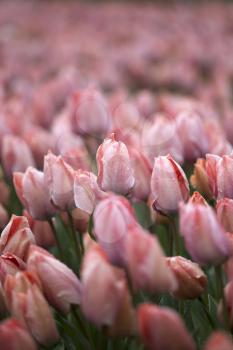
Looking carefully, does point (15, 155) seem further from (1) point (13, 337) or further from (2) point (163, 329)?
(2) point (163, 329)

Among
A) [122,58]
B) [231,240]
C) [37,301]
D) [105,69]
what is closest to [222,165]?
[231,240]

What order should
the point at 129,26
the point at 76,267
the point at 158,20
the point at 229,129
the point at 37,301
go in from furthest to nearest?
the point at 158,20
the point at 129,26
the point at 229,129
the point at 76,267
the point at 37,301

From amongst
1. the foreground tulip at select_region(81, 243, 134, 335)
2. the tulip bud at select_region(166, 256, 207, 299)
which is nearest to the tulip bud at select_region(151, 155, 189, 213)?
the tulip bud at select_region(166, 256, 207, 299)

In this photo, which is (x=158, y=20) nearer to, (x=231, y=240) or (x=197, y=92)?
(x=197, y=92)

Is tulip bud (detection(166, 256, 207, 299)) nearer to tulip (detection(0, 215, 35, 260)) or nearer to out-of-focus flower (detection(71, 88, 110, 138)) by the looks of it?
tulip (detection(0, 215, 35, 260))

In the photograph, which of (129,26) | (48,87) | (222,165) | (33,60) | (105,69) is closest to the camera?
(222,165)

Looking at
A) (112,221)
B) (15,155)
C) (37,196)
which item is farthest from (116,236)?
(15,155)

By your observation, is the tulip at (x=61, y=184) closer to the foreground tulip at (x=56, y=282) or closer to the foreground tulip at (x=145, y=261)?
the foreground tulip at (x=56, y=282)

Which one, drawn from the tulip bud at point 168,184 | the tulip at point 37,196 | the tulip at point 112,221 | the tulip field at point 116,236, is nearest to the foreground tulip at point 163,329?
the tulip field at point 116,236
